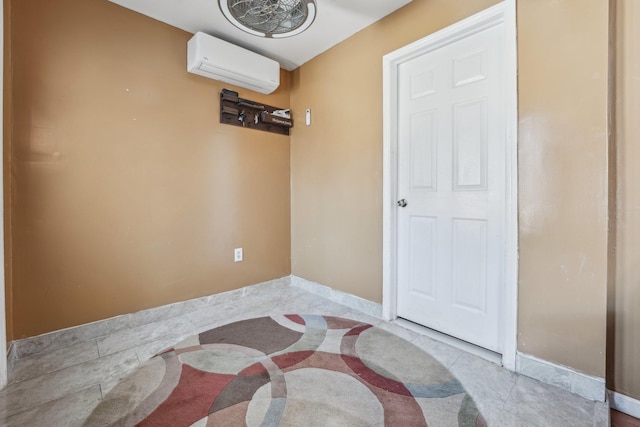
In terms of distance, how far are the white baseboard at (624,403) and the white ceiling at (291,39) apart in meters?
2.57

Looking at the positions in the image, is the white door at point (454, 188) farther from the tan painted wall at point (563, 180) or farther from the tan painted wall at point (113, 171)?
the tan painted wall at point (113, 171)

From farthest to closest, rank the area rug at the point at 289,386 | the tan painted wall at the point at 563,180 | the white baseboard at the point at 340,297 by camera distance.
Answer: the white baseboard at the point at 340,297 < the tan painted wall at the point at 563,180 < the area rug at the point at 289,386

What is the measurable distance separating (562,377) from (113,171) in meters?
2.97

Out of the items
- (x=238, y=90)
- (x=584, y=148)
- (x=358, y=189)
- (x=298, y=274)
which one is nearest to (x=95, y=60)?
(x=238, y=90)

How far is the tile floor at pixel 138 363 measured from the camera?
121 cm

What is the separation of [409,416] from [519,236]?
1.08 m

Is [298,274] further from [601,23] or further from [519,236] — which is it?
[601,23]

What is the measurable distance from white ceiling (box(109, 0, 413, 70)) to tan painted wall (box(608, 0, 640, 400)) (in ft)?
4.20

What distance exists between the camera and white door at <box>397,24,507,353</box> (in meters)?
1.68

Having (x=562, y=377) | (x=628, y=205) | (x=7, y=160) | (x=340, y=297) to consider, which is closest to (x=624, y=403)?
(x=562, y=377)

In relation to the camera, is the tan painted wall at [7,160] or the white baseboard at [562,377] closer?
the white baseboard at [562,377]

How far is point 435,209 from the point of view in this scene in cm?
195

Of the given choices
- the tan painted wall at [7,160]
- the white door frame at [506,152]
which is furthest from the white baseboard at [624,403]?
the tan painted wall at [7,160]

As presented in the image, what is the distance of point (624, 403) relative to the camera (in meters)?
1.28
